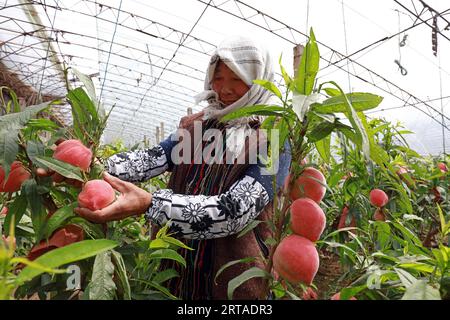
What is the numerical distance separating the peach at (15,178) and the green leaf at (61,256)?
24 cm

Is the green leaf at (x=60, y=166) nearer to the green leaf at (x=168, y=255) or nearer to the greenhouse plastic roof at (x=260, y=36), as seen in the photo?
the green leaf at (x=168, y=255)

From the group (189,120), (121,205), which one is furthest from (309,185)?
(189,120)

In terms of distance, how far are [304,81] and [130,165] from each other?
1.59 ft

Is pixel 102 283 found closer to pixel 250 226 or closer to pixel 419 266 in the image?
pixel 250 226

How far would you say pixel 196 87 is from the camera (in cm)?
1052

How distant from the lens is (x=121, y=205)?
0.50m

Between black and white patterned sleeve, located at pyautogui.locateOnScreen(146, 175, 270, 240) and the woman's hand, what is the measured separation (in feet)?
0.11

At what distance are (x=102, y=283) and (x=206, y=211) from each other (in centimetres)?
23

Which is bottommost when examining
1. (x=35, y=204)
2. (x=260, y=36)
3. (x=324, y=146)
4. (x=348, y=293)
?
(x=348, y=293)

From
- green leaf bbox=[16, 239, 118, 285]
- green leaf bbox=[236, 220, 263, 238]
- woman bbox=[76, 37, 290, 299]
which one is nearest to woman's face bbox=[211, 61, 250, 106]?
woman bbox=[76, 37, 290, 299]

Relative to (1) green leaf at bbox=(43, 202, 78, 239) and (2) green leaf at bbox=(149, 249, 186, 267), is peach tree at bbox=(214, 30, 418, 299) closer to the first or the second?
(2) green leaf at bbox=(149, 249, 186, 267)

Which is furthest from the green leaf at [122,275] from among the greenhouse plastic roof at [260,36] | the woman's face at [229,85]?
the greenhouse plastic roof at [260,36]

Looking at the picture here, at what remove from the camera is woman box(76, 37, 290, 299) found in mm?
615
